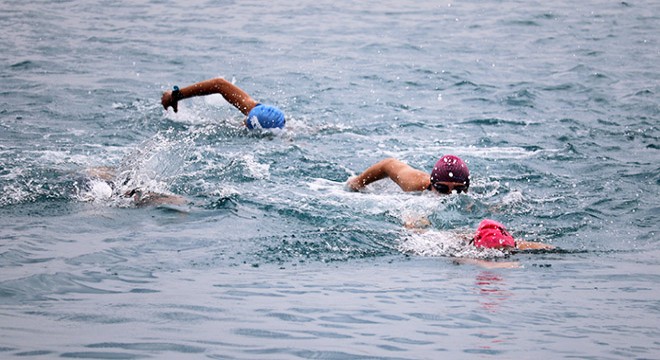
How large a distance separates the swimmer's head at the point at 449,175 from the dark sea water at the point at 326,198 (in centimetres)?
19

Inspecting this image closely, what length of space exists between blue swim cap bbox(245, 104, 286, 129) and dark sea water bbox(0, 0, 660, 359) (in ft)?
0.55

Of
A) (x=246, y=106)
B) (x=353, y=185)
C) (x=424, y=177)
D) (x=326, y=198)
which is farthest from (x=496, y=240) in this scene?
(x=246, y=106)

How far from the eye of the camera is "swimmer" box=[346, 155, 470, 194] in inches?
363

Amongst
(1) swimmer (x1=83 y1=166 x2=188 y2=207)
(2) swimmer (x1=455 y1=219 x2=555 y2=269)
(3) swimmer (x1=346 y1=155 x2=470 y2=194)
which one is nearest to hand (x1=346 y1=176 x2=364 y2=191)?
(3) swimmer (x1=346 y1=155 x2=470 y2=194)

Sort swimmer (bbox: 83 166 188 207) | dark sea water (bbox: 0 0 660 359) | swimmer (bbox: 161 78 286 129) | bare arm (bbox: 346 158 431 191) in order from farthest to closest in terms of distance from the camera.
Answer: swimmer (bbox: 161 78 286 129) < bare arm (bbox: 346 158 431 191) < swimmer (bbox: 83 166 188 207) < dark sea water (bbox: 0 0 660 359)

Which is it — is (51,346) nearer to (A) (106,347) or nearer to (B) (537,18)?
(A) (106,347)

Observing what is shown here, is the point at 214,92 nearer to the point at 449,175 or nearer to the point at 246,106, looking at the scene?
the point at 246,106

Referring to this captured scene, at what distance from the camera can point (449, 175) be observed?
362 inches

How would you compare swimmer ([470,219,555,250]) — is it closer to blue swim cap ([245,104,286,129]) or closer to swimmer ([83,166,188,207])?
swimmer ([83,166,188,207])

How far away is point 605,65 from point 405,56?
4.25m

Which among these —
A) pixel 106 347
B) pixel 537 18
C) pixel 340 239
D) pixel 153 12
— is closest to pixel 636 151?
pixel 340 239

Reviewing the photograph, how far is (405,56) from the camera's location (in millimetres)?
20375

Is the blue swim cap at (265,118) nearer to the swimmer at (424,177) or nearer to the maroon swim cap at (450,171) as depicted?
the swimmer at (424,177)

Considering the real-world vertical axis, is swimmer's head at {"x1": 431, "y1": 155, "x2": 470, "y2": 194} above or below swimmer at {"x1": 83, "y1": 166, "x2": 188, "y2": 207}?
above
